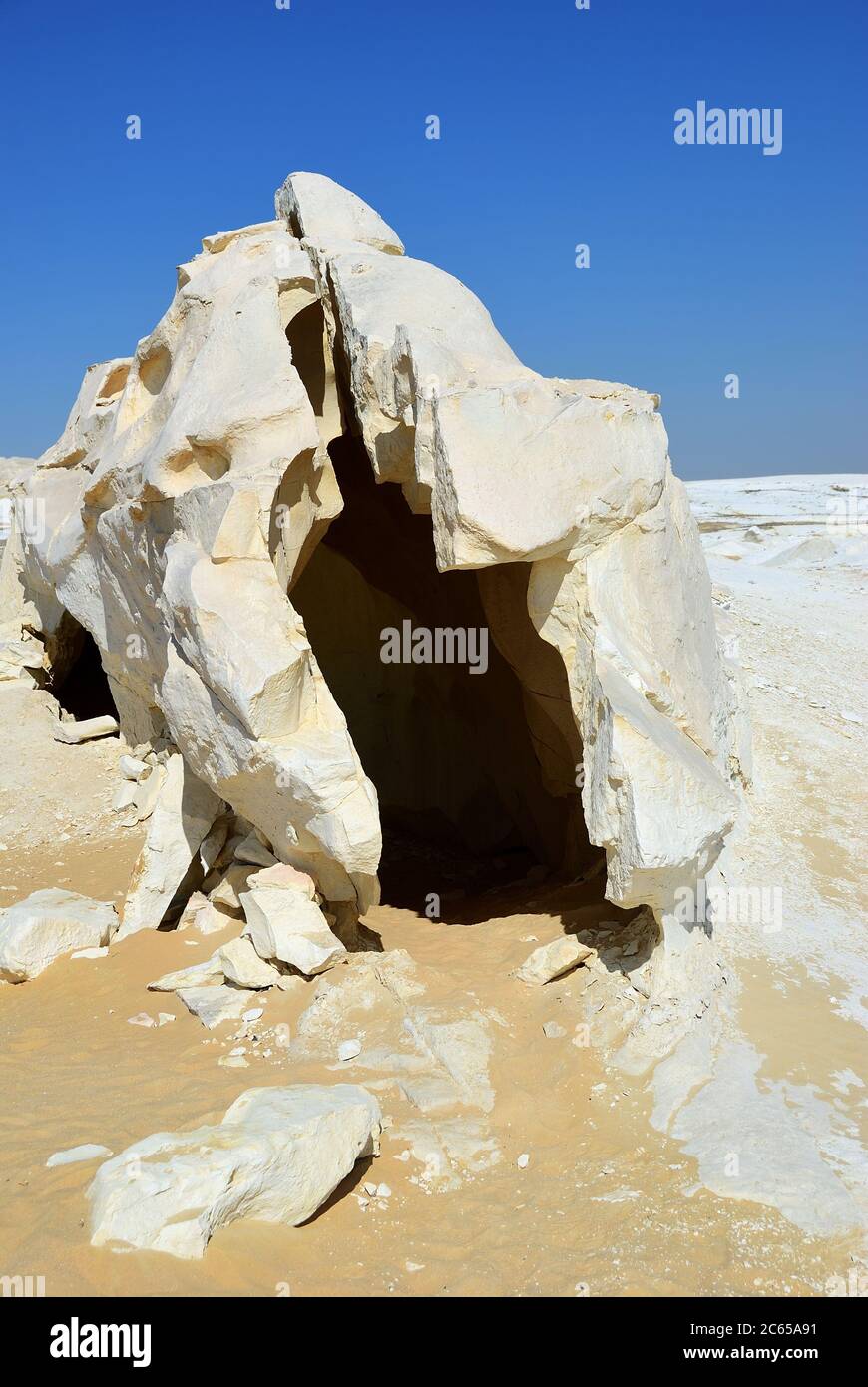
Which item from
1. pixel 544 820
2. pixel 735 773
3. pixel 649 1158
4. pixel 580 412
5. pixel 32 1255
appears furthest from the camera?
pixel 544 820

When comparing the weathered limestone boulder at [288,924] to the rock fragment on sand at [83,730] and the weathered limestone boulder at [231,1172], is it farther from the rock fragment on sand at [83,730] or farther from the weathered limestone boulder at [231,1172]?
the rock fragment on sand at [83,730]

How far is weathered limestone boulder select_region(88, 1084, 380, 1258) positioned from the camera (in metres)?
3.21

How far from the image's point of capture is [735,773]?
6652 millimetres

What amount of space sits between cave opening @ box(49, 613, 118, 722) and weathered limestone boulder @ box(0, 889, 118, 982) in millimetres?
3876

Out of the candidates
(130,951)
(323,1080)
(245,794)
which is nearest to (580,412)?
(245,794)

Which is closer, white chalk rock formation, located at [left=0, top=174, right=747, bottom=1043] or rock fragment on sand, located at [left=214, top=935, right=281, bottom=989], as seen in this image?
white chalk rock formation, located at [left=0, top=174, right=747, bottom=1043]

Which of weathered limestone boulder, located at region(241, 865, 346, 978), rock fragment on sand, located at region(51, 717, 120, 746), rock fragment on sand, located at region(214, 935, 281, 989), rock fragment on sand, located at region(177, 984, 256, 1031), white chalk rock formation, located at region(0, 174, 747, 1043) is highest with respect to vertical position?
white chalk rock formation, located at region(0, 174, 747, 1043)

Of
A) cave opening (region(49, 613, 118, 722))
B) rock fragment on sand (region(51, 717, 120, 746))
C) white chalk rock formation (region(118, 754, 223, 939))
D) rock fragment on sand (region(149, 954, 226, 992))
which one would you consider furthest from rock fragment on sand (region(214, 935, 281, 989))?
cave opening (region(49, 613, 118, 722))

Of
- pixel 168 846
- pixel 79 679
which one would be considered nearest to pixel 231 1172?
pixel 168 846

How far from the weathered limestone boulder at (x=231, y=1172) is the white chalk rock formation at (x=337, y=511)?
1.52 m

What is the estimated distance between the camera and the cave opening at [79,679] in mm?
9992

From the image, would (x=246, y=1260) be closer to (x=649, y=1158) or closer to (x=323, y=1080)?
(x=323, y=1080)

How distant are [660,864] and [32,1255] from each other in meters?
2.84

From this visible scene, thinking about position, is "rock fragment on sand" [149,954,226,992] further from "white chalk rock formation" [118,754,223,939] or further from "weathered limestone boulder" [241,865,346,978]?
"white chalk rock formation" [118,754,223,939]
